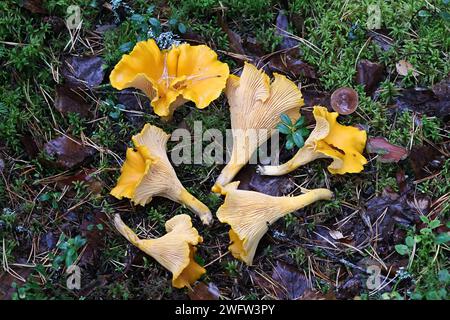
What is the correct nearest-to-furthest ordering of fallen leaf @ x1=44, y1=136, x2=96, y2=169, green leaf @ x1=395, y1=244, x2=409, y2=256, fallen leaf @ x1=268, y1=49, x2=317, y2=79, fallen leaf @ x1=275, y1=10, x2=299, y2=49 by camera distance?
1. green leaf @ x1=395, y1=244, x2=409, y2=256
2. fallen leaf @ x1=44, y1=136, x2=96, y2=169
3. fallen leaf @ x1=268, y1=49, x2=317, y2=79
4. fallen leaf @ x1=275, y1=10, x2=299, y2=49

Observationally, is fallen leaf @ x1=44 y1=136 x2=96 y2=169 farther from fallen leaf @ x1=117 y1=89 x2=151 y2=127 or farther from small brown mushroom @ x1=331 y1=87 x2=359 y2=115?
small brown mushroom @ x1=331 y1=87 x2=359 y2=115

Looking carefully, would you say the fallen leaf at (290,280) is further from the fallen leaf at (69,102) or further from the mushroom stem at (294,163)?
the fallen leaf at (69,102)

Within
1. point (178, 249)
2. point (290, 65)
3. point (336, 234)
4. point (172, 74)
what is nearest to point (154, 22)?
point (172, 74)

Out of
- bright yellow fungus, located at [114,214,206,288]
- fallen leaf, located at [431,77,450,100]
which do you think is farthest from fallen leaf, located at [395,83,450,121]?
bright yellow fungus, located at [114,214,206,288]

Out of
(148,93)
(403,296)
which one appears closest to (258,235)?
(403,296)

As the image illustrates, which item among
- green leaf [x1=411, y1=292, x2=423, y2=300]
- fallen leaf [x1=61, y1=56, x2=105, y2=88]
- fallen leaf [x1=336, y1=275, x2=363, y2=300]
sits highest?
fallen leaf [x1=61, y1=56, x2=105, y2=88]

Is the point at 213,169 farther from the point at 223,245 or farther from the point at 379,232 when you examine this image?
the point at 379,232
